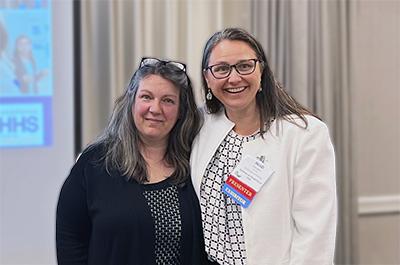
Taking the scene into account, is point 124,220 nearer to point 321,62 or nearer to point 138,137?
point 138,137

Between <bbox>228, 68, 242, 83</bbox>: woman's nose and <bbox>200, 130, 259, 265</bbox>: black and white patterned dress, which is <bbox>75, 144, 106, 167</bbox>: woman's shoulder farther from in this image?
<bbox>228, 68, 242, 83</bbox>: woman's nose

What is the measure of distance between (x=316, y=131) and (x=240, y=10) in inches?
66.2

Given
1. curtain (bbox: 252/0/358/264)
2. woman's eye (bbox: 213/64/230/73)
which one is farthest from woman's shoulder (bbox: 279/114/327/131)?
curtain (bbox: 252/0/358/264)

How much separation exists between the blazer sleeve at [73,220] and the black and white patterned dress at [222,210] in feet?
1.41

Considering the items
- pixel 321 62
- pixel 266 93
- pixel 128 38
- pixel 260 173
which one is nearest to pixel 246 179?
pixel 260 173

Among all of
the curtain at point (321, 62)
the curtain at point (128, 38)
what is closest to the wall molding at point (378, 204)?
the curtain at point (321, 62)

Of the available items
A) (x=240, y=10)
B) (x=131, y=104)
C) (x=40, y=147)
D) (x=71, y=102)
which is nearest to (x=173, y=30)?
(x=240, y=10)

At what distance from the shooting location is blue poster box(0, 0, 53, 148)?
2877 millimetres

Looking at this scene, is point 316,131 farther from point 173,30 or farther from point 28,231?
point 28,231

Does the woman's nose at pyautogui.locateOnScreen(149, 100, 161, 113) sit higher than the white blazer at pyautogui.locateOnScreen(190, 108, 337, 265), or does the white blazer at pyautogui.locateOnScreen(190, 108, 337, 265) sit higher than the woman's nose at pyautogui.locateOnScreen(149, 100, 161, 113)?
the woman's nose at pyautogui.locateOnScreen(149, 100, 161, 113)

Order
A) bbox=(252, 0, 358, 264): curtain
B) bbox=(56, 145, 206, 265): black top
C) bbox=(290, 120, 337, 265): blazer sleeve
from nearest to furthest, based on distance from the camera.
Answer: bbox=(290, 120, 337, 265): blazer sleeve → bbox=(56, 145, 206, 265): black top → bbox=(252, 0, 358, 264): curtain

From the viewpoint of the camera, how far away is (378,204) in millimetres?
3430

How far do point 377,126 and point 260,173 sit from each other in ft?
6.86

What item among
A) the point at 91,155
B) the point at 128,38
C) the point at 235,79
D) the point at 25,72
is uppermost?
the point at 128,38
